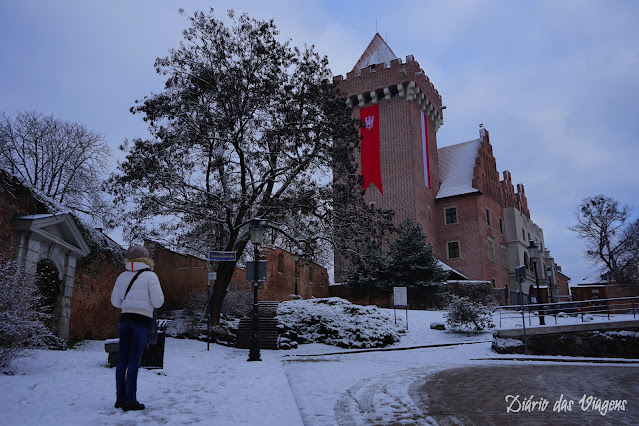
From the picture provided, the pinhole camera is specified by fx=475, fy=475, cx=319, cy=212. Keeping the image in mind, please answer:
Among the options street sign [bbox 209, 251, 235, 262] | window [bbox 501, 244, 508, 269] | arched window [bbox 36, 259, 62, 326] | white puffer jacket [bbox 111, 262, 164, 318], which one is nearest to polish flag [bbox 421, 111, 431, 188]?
window [bbox 501, 244, 508, 269]

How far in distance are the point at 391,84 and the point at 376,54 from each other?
5.99 meters

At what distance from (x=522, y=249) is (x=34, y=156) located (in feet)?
133

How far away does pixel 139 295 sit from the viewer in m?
4.88

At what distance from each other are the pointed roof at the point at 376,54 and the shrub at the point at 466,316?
2749cm

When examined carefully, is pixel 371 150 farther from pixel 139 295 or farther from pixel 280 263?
pixel 139 295

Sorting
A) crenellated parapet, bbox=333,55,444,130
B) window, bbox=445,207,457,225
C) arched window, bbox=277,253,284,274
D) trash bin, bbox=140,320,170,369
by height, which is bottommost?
trash bin, bbox=140,320,170,369

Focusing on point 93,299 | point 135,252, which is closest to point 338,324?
point 93,299

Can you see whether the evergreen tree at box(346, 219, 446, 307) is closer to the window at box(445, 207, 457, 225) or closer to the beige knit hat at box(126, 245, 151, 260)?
the window at box(445, 207, 457, 225)

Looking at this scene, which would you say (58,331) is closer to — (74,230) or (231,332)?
(74,230)

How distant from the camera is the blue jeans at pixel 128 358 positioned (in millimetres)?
4742

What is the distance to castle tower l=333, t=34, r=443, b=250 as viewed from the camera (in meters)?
37.8

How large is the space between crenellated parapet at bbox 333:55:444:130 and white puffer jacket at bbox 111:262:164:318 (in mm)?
34902

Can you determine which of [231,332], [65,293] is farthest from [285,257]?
[65,293]

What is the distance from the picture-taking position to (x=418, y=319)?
22.7 meters
